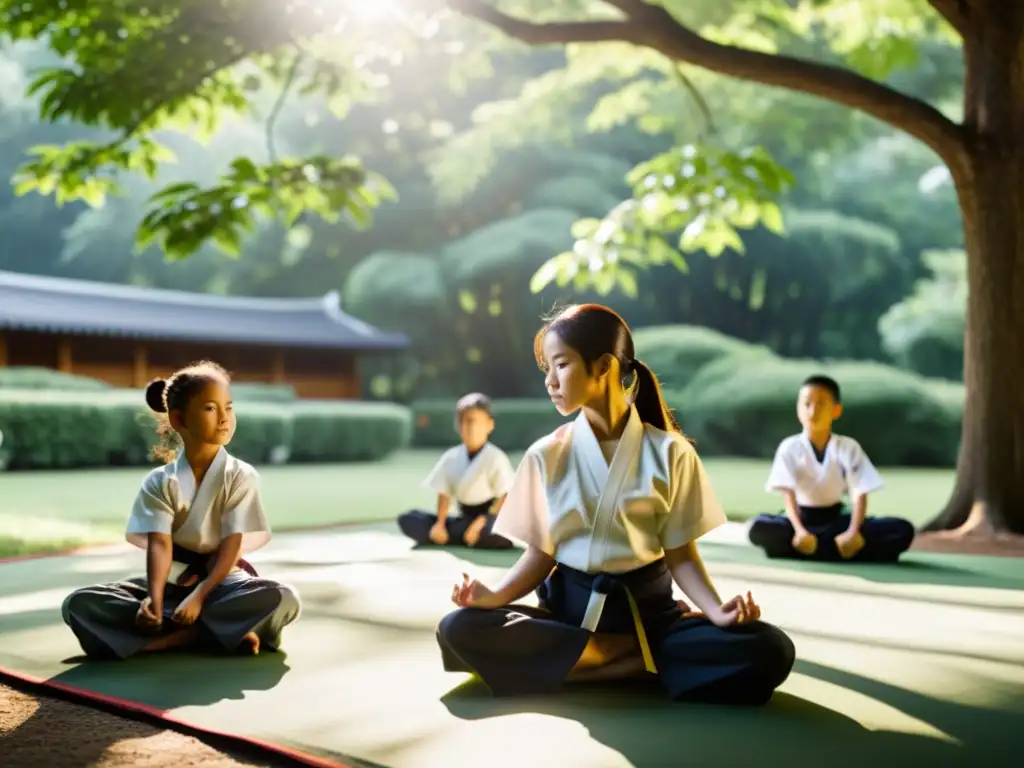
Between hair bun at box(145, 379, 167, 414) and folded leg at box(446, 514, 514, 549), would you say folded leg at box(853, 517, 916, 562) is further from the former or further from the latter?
hair bun at box(145, 379, 167, 414)

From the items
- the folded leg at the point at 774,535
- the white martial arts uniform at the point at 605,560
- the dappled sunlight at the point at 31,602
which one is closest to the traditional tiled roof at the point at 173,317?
the dappled sunlight at the point at 31,602

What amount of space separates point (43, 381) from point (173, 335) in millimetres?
2775

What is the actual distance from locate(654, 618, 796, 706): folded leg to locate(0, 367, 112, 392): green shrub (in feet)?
50.5

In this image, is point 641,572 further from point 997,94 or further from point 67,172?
point 67,172

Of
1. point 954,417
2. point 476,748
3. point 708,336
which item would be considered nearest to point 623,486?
point 476,748

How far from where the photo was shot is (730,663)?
2.54 meters

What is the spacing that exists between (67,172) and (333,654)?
506 cm

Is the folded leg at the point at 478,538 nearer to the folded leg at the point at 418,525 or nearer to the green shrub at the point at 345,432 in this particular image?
the folded leg at the point at 418,525

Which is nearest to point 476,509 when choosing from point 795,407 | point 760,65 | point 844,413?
point 760,65

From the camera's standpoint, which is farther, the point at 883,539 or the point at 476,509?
the point at 476,509

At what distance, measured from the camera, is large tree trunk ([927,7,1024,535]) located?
6.29 meters

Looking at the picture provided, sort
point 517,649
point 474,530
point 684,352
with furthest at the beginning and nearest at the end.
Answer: point 684,352
point 474,530
point 517,649

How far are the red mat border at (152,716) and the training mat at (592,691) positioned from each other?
32 millimetres

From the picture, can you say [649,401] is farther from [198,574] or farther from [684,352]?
[684,352]
